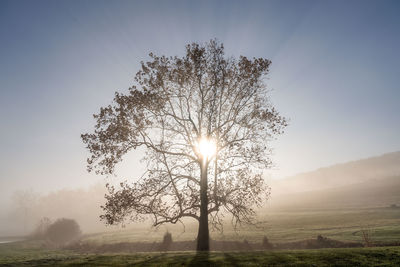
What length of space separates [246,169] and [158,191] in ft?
24.6

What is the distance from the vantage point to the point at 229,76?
22.9 metres

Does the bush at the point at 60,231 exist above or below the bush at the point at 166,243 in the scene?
above

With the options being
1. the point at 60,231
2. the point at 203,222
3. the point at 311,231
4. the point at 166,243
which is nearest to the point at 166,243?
the point at 166,243

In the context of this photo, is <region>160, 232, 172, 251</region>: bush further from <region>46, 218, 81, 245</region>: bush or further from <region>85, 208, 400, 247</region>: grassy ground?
<region>46, 218, 81, 245</region>: bush

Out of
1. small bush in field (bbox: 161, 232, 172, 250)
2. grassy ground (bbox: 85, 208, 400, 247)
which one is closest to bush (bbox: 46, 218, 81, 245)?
grassy ground (bbox: 85, 208, 400, 247)

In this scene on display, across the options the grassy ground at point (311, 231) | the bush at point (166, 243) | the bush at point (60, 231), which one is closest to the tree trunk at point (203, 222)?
the grassy ground at point (311, 231)

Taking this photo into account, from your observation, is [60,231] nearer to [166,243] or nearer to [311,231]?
[166,243]

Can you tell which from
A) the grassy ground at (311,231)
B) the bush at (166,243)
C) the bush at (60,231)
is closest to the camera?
the grassy ground at (311,231)

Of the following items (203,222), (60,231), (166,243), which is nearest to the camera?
(203,222)

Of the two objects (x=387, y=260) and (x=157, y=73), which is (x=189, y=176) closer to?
(x=157, y=73)

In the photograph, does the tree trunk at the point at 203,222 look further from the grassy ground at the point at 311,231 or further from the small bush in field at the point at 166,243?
the small bush in field at the point at 166,243

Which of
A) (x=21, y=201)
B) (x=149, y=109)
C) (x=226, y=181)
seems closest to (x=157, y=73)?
(x=149, y=109)

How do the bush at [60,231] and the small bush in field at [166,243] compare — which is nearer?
Answer: the small bush in field at [166,243]

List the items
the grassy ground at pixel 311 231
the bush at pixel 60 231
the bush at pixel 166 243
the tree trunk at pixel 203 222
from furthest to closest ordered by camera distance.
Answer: the bush at pixel 60 231 < the bush at pixel 166 243 < the grassy ground at pixel 311 231 < the tree trunk at pixel 203 222
